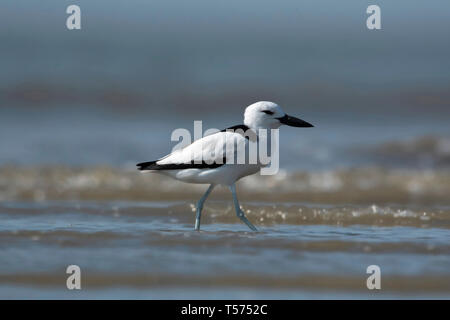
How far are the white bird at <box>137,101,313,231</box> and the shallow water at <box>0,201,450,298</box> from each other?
58 cm

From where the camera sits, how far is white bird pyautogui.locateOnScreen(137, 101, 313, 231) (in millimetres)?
7707

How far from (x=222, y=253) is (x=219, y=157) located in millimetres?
1150

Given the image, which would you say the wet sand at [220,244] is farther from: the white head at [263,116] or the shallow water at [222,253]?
the white head at [263,116]

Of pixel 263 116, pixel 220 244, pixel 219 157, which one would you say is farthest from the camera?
pixel 263 116

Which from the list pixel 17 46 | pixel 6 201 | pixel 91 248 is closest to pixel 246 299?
pixel 91 248

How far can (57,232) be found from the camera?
770cm

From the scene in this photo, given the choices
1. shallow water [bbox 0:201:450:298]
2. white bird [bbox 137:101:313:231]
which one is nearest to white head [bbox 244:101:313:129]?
white bird [bbox 137:101:313:231]

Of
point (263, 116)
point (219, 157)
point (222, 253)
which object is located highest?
point (263, 116)

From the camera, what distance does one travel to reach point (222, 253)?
6883 millimetres

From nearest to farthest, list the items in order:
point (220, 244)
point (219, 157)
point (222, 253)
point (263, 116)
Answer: point (222, 253), point (220, 244), point (219, 157), point (263, 116)
